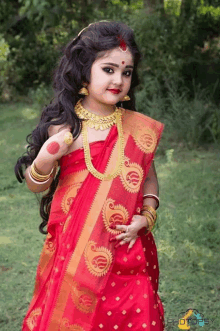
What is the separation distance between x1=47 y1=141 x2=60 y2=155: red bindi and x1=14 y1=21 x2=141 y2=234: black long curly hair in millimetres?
104

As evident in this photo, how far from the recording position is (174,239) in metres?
4.08

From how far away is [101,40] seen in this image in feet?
6.83

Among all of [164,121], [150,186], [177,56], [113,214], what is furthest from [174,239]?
[177,56]

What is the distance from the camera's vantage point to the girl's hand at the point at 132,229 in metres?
2.09

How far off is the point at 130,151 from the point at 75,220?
13.7 inches

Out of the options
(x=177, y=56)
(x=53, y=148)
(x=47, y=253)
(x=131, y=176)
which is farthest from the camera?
(x=177, y=56)

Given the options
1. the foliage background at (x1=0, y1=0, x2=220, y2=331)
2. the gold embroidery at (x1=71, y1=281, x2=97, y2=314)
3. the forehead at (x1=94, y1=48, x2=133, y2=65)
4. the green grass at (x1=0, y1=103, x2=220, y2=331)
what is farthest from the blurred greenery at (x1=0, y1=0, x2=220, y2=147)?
the gold embroidery at (x1=71, y1=281, x2=97, y2=314)

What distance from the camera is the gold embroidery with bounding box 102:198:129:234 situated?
207 centimetres

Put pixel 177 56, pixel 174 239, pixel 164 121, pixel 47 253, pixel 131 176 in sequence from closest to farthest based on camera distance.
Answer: pixel 131 176 < pixel 47 253 < pixel 174 239 < pixel 164 121 < pixel 177 56

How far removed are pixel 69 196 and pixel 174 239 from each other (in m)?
2.10

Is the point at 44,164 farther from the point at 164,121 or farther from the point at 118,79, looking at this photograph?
the point at 164,121

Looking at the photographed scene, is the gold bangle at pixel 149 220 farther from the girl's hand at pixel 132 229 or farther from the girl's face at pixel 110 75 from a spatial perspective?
the girl's face at pixel 110 75

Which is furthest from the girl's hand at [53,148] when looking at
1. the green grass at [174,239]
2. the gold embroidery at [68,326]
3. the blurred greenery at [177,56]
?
the blurred greenery at [177,56]

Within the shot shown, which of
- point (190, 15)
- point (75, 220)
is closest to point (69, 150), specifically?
point (75, 220)
